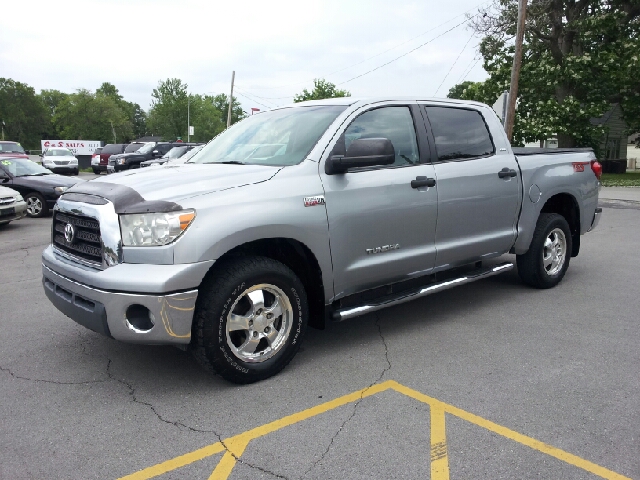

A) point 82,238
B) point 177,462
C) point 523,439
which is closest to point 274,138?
point 82,238

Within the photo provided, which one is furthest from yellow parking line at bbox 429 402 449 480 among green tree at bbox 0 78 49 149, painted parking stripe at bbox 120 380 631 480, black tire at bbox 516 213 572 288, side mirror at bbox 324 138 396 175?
green tree at bbox 0 78 49 149

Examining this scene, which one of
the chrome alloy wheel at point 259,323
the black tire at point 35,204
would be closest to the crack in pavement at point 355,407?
the chrome alloy wheel at point 259,323

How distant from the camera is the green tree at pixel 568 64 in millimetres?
22828

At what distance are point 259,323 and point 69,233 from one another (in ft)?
4.72

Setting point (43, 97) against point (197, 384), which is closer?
point (197, 384)

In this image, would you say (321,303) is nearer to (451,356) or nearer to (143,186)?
(451,356)

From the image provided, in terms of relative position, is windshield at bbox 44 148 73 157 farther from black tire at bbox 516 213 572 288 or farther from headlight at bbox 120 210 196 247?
headlight at bbox 120 210 196 247

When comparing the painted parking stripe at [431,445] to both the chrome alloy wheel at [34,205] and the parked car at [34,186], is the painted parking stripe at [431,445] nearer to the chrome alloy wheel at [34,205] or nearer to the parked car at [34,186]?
the parked car at [34,186]

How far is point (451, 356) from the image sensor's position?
4.25m

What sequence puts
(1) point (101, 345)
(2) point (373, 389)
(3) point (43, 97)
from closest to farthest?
1. (2) point (373, 389)
2. (1) point (101, 345)
3. (3) point (43, 97)

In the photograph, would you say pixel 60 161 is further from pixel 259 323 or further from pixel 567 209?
pixel 259 323

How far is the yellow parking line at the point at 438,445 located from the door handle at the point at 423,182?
1789 millimetres

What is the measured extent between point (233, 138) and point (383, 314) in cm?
211

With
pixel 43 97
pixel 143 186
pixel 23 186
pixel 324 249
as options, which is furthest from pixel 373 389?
pixel 43 97
